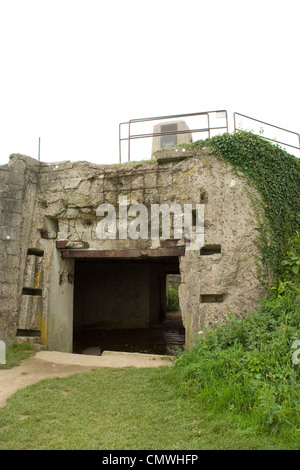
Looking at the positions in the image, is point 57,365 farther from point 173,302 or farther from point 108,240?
point 173,302

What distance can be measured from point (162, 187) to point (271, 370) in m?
3.78

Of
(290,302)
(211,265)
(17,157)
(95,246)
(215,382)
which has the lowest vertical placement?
(215,382)

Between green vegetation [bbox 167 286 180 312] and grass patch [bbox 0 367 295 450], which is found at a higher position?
green vegetation [bbox 167 286 180 312]

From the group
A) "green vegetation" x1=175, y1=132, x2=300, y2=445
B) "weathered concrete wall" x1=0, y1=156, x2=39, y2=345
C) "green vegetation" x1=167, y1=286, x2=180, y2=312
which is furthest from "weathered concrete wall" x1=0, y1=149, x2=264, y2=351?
"green vegetation" x1=167, y1=286, x2=180, y2=312

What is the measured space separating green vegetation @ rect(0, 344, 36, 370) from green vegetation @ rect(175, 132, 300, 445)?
8.86ft

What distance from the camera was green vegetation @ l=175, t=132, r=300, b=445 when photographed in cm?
381

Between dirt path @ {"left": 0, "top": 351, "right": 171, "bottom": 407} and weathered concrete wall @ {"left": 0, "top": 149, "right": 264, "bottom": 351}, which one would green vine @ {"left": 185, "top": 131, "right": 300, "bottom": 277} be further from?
dirt path @ {"left": 0, "top": 351, "right": 171, "bottom": 407}

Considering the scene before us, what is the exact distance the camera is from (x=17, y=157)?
7.41 metres

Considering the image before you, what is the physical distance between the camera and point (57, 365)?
609 centimetres

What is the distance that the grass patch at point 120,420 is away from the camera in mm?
3299

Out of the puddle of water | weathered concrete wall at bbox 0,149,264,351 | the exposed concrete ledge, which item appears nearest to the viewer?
the exposed concrete ledge

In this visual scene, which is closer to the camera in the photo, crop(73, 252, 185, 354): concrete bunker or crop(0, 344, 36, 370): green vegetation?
crop(0, 344, 36, 370): green vegetation

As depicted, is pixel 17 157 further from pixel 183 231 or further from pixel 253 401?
pixel 253 401

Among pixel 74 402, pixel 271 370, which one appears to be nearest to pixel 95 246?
pixel 74 402
